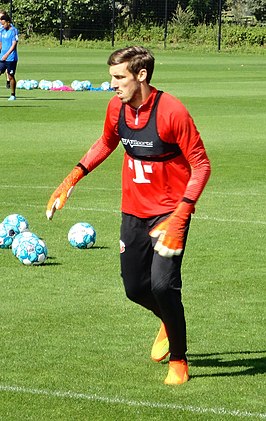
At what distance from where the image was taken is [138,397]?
7.80 m

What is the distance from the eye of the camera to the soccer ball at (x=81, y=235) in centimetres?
1345

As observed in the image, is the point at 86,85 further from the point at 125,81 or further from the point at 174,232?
the point at 174,232

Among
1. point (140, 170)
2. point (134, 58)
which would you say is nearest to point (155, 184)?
point (140, 170)

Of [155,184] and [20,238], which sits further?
[20,238]

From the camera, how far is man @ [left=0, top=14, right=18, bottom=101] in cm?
3506

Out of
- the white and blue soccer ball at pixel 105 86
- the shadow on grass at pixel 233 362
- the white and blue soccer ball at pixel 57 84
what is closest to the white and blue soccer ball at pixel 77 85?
the white and blue soccer ball at pixel 57 84

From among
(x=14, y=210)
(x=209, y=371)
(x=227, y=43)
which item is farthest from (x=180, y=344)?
(x=227, y=43)

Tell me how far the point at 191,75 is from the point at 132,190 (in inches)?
1591

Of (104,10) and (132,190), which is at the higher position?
(132,190)

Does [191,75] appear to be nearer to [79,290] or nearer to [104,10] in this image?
[104,10]

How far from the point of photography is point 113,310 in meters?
10.6

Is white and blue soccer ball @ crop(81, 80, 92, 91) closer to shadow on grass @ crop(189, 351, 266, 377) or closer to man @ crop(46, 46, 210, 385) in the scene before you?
shadow on grass @ crop(189, 351, 266, 377)

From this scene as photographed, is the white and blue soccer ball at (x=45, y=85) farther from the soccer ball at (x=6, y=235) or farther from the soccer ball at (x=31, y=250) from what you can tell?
the soccer ball at (x=31, y=250)

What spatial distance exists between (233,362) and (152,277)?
1156 mm
